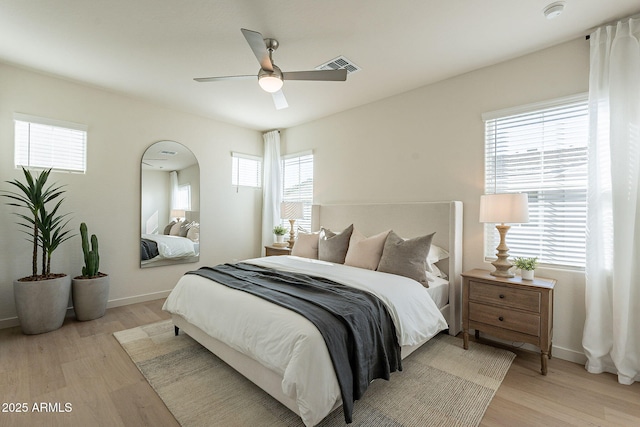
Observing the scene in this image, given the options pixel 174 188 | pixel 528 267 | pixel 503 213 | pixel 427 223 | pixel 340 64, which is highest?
pixel 340 64

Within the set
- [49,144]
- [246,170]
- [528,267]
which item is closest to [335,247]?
[528,267]

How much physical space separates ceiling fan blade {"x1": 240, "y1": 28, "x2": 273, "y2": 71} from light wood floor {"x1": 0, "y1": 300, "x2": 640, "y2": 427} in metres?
2.50

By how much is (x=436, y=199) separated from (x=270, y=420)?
9.00 feet

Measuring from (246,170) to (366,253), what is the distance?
317cm

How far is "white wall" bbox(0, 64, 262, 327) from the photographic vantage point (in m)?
3.19

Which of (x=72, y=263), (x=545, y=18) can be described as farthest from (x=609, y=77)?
(x=72, y=263)

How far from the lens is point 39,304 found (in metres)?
2.96

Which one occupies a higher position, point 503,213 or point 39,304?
point 503,213

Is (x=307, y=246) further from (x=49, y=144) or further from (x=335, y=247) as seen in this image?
(x=49, y=144)

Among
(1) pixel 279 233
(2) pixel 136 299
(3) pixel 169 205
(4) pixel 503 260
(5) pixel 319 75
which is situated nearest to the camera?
(5) pixel 319 75

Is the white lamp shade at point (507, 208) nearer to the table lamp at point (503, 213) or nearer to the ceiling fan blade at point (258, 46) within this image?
the table lamp at point (503, 213)

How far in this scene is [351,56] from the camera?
2877mm

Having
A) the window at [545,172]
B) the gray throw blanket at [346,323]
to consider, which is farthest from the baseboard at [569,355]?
the gray throw blanket at [346,323]

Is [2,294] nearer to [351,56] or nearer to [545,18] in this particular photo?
[351,56]
